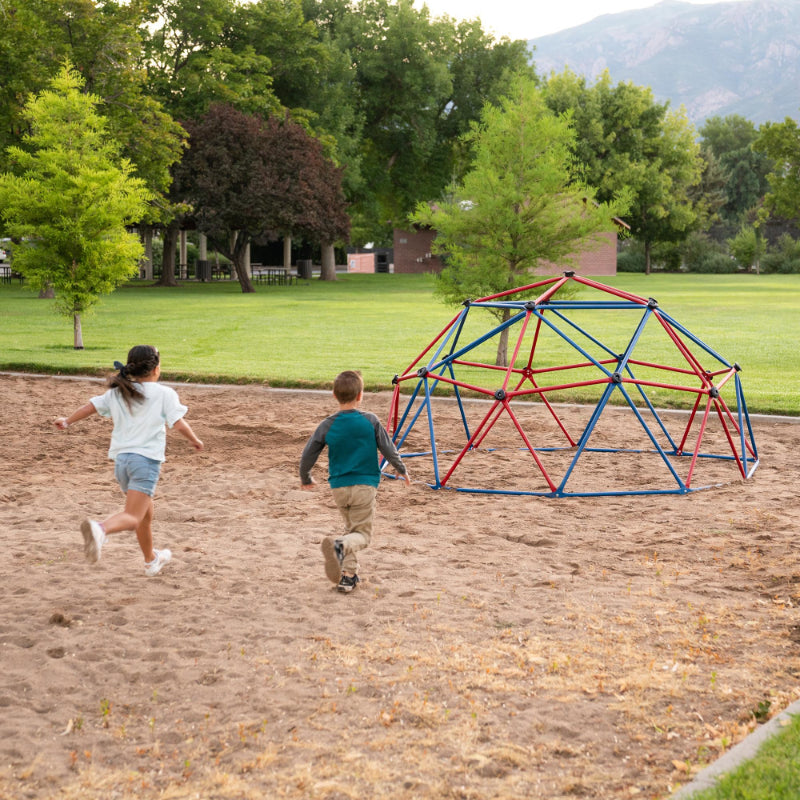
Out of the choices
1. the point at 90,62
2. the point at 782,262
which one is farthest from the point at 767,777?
the point at 782,262

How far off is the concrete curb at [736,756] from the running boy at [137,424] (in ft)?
11.0

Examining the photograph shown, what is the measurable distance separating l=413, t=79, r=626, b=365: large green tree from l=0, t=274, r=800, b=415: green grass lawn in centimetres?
195

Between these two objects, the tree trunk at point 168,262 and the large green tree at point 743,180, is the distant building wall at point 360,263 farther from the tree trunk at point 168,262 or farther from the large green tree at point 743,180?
the large green tree at point 743,180

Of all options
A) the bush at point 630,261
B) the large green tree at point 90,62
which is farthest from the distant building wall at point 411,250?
the large green tree at point 90,62

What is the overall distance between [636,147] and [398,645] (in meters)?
60.5

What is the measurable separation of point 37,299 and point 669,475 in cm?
2916

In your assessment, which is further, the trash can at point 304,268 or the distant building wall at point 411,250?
the distant building wall at point 411,250

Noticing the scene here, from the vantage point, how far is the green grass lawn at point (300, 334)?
14.8 meters

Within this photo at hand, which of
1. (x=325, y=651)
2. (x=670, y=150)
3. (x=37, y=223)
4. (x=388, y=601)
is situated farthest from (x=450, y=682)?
(x=670, y=150)

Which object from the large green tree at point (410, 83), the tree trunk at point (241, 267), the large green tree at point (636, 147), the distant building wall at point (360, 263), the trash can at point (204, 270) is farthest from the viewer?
the distant building wall at point (360, 263)

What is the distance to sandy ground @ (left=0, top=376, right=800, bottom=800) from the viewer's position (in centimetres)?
A: 364

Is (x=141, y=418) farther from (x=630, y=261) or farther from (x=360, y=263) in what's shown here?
(x=360, y=263)

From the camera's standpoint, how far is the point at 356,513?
569cm

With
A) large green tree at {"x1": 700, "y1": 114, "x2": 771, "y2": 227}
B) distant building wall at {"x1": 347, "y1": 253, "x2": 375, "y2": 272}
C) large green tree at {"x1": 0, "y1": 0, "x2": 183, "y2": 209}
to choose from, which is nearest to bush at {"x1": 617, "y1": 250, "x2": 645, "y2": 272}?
distant building wall at {"x1": 347, "y1": 253, "x2": 375, "y2": 272}
